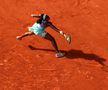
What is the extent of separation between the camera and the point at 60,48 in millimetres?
13039

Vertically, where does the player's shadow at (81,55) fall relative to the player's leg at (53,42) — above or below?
below

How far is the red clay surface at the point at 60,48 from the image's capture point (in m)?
11.7

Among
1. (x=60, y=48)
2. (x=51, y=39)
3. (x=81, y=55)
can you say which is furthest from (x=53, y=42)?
(x=81, y=55)

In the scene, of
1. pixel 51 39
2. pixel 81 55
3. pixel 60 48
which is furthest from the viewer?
pixel 60 48

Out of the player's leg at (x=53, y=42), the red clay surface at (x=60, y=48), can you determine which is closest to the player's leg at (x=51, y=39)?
the player's leg at (x=53, y=42)

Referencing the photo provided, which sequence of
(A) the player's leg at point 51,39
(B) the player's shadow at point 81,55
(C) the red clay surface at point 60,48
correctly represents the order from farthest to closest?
(B) the player's shadow at point 81,55, (A) the player's leg at point 51,39, (C) the red clay surface at point 60,48

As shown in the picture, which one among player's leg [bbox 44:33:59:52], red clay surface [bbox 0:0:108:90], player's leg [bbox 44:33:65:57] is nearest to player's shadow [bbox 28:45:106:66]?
red clay surface [bbox 0:0:108:90]

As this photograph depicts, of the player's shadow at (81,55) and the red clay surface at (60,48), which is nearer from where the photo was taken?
the red clay surface at (60,48)

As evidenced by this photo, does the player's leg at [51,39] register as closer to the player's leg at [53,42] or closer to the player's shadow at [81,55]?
the player's leg at [53,42]

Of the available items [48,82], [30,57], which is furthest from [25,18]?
[48,82]

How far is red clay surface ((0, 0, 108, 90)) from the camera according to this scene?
460 inches

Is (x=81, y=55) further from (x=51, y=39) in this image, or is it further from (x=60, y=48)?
(x=51, y=39)

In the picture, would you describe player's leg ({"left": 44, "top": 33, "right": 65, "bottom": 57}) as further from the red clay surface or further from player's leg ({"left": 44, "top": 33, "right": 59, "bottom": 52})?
the red clay surface

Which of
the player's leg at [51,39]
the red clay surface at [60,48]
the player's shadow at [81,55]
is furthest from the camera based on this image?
the player's shadow at [81,55]
